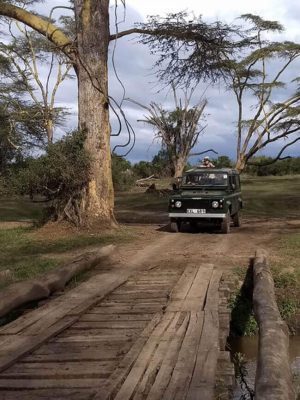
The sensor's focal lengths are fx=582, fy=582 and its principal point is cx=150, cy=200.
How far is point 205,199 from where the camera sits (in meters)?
15.1

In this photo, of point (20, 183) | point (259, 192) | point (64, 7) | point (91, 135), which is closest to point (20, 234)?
point (20, 183)

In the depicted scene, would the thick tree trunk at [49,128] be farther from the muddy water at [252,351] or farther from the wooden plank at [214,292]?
the muddy water at [252,351]

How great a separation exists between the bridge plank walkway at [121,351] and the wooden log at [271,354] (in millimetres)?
398

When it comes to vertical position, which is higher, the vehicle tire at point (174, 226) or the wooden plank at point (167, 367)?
the vehicle tire at point (174, 226)

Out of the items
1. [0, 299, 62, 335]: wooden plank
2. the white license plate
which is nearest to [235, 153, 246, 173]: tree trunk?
the white license plate

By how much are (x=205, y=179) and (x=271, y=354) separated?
11927 millimetres

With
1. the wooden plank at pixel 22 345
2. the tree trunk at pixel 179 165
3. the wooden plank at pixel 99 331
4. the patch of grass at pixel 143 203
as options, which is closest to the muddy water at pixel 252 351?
the wooden plank at pixel 99 331

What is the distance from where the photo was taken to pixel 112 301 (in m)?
7.43

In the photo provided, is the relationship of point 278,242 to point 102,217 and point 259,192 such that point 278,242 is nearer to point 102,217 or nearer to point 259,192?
point 102,217

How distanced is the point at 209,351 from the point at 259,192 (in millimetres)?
27744

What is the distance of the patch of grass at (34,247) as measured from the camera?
1042 cm

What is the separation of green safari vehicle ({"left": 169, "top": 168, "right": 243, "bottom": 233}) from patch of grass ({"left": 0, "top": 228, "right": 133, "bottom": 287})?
4.93 ft

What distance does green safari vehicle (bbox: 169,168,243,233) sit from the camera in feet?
49.7

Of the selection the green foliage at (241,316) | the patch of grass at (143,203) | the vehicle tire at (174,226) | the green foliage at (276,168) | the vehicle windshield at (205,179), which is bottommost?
the green foliage at (241,316)
